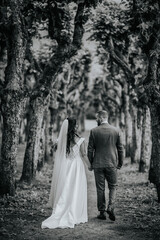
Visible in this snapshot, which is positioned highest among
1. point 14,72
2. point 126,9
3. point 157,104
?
point 126,9

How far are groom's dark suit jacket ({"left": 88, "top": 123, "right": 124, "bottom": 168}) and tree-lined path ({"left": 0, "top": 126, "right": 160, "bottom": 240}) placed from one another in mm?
1314

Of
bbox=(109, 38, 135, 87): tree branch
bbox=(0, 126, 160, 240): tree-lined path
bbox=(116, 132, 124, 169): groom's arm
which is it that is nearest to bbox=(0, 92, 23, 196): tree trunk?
bbox=(0, 126, 160, 240): tree-lined path

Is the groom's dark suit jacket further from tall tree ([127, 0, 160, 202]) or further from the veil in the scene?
tall tree ([127, 0, 160, 202])

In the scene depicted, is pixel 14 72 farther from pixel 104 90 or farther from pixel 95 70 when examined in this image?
pixel 104 90

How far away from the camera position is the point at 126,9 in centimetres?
1339

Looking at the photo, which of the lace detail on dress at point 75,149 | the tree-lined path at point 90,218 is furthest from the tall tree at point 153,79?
the lace detail on dress at point 75,149

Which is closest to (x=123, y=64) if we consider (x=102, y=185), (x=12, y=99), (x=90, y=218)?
(x=12, y=99)

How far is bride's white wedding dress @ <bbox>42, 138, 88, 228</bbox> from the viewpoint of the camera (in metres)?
6.44

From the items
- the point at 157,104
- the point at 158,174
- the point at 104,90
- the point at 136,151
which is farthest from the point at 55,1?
the point at 104,90

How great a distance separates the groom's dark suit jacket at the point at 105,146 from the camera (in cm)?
691

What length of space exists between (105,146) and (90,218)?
67.9 inches

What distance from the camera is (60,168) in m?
7.27

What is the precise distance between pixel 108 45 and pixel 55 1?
3633mm

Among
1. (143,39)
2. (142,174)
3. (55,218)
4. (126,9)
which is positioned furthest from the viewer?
(142,174)
